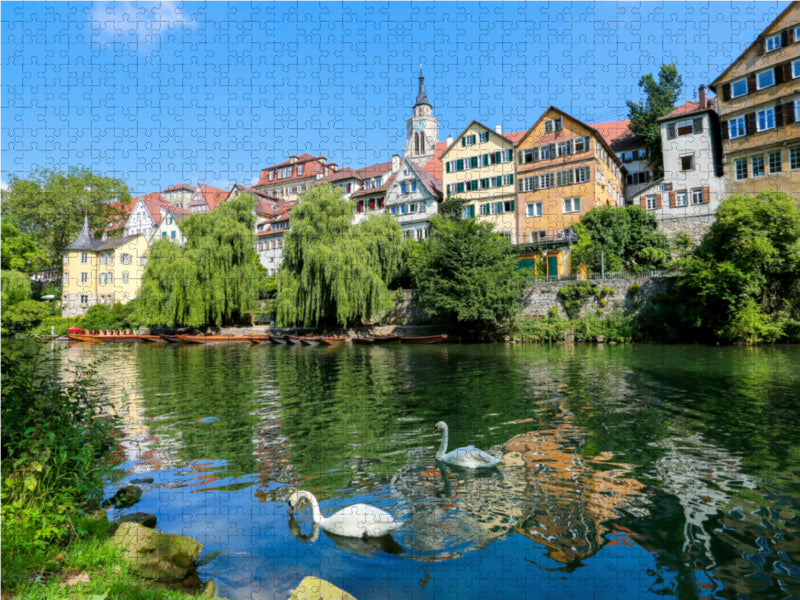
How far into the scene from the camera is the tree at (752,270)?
29.1m

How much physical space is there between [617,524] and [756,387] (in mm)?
12163

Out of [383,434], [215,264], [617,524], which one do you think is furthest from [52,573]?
[215,264]

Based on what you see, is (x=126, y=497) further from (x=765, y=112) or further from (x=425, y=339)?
(x=765, y=112)

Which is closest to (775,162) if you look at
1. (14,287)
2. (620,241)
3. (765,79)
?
(765,79)

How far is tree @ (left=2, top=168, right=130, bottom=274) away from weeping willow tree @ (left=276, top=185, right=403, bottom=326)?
108 ft

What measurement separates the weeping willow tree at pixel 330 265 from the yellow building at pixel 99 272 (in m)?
32.3

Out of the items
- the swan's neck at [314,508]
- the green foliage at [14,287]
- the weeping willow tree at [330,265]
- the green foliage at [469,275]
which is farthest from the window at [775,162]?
the green foliage at [14,287]

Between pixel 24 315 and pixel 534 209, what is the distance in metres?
46.9

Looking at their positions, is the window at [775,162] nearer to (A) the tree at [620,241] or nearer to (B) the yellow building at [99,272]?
(A) the tree at [620,241]

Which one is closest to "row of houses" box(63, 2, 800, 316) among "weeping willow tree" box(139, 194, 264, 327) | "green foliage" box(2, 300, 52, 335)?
"weeping willow tree" box(139, 194, 264, 327)

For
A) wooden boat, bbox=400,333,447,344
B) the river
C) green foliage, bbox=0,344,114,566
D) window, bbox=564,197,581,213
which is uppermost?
window, bbox=564,197,581,213

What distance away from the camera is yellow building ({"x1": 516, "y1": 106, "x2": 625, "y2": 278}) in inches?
1690

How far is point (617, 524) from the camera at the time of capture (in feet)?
20.1

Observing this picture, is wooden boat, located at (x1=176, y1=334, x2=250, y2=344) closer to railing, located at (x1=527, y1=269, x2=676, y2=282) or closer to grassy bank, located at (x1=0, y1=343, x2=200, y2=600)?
railing, located at (x1=527, y1=269, x2=676, y2=282)
